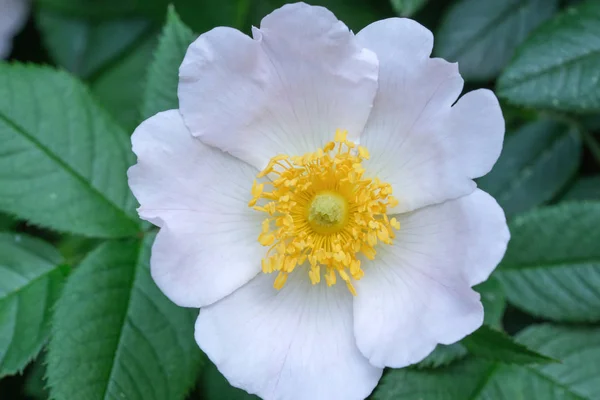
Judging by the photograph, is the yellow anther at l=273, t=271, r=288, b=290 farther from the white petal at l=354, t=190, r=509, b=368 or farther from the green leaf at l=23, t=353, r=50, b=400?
the green leaf at l=23, t=353, r=50, b=400

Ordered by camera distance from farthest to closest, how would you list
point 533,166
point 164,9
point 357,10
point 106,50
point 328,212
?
point 106,50 → point 164,9 → point 357,10 → point 533,166 → point 328,212

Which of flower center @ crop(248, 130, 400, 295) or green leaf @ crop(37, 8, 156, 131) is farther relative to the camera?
green leaf @ crop(37, 8, 156, 131)

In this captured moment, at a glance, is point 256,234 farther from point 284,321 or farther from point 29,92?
point 29,92

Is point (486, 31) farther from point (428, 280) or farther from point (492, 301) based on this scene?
point (428, 280)

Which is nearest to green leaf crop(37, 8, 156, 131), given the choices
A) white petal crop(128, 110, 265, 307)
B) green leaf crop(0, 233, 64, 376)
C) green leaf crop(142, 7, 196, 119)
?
green leaf crop(142, 7, 196, 119)

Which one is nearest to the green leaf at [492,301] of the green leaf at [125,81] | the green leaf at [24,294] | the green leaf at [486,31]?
the green leaf at [486,31]

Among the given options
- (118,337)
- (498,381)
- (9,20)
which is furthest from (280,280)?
(9,20)
